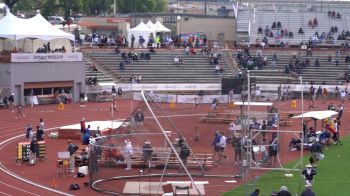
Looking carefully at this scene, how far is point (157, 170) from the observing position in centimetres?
2780

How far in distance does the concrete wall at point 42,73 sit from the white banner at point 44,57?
0.30m

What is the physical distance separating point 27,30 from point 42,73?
315cm

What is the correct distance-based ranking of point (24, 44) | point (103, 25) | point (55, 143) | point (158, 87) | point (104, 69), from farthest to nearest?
point (103, 25) < point (104, 69) < point (158, 87) < point (24, 44) < point (55, 143)

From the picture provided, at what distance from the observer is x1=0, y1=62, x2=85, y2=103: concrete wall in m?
54.7

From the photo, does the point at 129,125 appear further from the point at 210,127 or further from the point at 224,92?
the point at 224,92

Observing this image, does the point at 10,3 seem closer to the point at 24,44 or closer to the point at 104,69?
the point at 104,69

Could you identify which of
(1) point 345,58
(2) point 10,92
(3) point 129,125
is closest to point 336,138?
(3) point 129,125

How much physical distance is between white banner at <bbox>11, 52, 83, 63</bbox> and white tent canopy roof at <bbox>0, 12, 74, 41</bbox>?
3.90 ft

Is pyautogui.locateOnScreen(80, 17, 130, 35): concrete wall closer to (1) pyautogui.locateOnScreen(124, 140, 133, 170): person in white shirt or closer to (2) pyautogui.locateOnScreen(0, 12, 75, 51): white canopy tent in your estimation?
(2) pyautogui.locateOnScreen(0, 12, 75, 51): white canopy tent

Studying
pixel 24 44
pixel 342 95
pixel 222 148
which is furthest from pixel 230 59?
pixel 222 148

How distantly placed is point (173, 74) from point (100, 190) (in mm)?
36975

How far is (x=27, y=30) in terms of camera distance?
5697 centimetres

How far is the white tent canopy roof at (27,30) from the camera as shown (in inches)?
2211

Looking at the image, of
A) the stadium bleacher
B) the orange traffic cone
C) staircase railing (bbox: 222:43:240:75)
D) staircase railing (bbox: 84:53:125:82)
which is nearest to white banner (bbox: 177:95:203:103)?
the stadium bleacher
